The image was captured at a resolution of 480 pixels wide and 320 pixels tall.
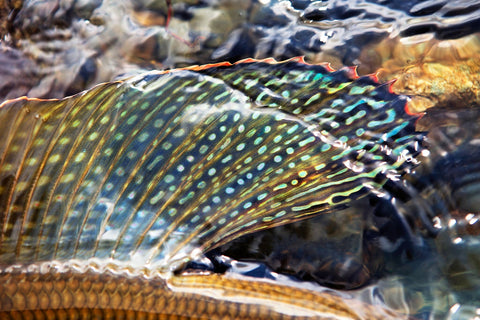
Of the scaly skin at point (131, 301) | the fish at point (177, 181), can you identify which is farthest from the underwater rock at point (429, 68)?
the scaly skin at point (131, 301)

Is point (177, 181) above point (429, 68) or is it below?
below

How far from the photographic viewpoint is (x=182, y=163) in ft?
6.57

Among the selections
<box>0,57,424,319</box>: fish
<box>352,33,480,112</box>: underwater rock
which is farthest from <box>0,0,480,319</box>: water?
<box>0,57,424,319</box>: fish

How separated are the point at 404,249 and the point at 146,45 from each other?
66.0 inches

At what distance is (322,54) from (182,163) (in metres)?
1.02

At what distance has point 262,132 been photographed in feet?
6.74

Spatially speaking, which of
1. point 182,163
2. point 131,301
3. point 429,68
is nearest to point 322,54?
point 429,68

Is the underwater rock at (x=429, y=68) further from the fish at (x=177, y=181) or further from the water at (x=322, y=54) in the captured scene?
the fish at (x=177, y=181)

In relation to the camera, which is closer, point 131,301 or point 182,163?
point 131,301

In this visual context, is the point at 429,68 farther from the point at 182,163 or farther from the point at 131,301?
the point at 131,301

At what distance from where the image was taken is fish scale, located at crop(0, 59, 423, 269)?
1926 millimetres

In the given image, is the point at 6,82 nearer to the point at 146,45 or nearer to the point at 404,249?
the point at 146,45

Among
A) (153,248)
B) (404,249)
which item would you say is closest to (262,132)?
(153,248)

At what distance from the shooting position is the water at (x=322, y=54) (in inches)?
83.4
